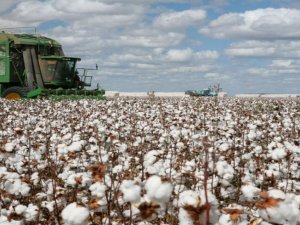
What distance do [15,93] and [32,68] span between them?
1831 millimetres

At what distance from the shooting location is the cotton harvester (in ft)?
102

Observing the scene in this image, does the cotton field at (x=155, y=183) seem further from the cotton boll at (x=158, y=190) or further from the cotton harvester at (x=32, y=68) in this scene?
the cotton harvester at (x=32, y=68)

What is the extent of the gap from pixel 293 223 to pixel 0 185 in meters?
3.07

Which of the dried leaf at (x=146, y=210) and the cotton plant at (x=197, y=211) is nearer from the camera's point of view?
the cotton plant at (x=197, y=211)

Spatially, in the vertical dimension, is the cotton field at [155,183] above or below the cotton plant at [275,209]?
below

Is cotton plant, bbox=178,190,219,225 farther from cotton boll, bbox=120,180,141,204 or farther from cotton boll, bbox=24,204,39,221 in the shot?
cotton boll, bbox=24,204,39,221

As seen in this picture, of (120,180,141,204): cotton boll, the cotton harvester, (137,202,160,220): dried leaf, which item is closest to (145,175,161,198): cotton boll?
(137,202,160,220): dried leaf

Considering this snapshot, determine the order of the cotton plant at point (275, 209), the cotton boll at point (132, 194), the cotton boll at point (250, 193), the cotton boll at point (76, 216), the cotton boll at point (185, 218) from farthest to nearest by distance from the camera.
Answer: the cotton boll at point (250, 193), the cotton boll at point (76, 216), the cotton boll at point (132, 194), the cotton boll at point (185, 218), the cotton plant at point (275, 209)

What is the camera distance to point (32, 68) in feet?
103

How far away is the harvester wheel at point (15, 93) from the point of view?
3047cm

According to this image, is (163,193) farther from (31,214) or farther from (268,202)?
(31,214)

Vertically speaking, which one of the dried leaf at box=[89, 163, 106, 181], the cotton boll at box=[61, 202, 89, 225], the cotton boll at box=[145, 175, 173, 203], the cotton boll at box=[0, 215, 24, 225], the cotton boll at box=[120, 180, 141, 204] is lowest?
the cotton boll at box=[0, 215, 24, 225]

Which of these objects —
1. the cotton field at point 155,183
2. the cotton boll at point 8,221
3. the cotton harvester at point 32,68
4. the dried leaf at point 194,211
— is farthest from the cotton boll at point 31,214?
the cotton harvester at point 32,68

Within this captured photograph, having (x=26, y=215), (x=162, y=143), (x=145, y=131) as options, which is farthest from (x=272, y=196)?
(x=145, y=131)
